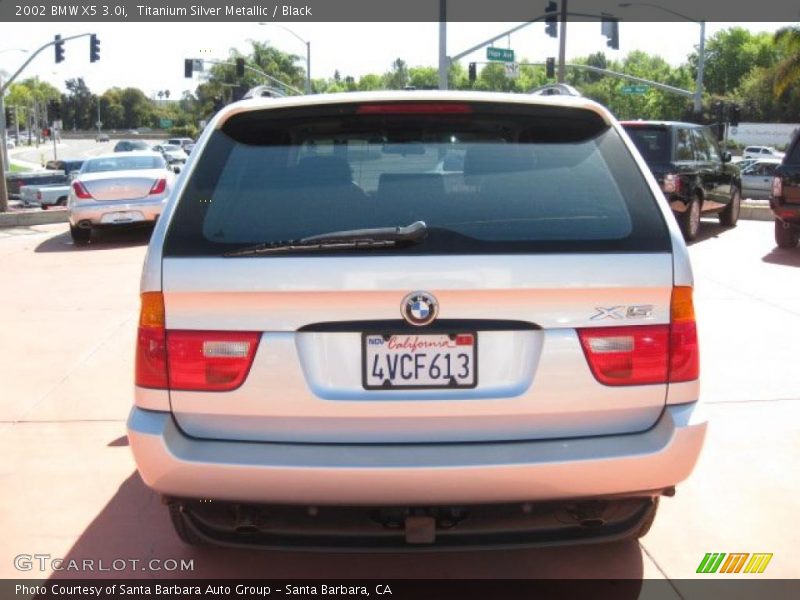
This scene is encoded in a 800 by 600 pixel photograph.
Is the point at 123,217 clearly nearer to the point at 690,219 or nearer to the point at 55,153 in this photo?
the point at 690,219

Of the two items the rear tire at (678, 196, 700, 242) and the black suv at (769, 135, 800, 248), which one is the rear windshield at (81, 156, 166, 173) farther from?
the black suv at (769, 135, 800, 248)

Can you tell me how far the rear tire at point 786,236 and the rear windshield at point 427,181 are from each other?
1045 centimetres

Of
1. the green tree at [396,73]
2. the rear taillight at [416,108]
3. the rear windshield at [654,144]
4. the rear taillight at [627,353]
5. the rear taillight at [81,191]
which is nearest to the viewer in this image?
the rear taillight at [627,353]

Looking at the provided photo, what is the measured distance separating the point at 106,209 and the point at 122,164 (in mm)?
1611

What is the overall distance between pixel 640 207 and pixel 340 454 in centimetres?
124

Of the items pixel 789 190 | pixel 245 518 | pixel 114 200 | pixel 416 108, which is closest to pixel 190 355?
pixel 245 518

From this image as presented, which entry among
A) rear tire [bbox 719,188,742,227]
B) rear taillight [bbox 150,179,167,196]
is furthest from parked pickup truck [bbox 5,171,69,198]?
rear tire [bbox 719,188,742,227]

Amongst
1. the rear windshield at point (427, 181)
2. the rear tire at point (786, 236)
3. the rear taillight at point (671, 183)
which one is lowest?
the rear tire at point (786, 236)

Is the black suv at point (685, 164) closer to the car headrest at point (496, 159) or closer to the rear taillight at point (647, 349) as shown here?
the car headrest at point (496, 159)

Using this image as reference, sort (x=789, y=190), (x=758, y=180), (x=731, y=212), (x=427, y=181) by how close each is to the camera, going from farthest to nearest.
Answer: (x=758, y=180) → (x=731, y=212) → (x=789, y=190) → (x=427, y=181)

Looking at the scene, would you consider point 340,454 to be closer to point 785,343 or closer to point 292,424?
point 292,424

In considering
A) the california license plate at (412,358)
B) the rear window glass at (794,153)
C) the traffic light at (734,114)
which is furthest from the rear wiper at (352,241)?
the traffic light at (734,114)

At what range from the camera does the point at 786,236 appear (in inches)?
499

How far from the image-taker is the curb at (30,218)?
17812 millimetres
